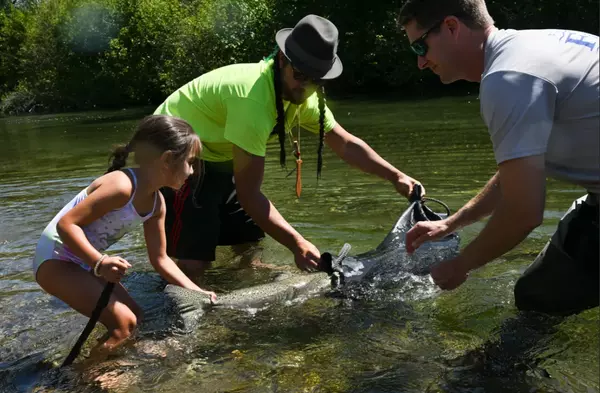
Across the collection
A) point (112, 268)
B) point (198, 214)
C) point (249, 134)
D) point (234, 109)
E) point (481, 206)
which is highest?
point (234, 109)

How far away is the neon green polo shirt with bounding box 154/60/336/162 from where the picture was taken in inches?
162

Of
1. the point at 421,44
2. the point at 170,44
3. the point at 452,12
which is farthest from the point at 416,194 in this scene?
the point at 170,44

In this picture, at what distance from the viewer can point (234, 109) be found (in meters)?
4.20

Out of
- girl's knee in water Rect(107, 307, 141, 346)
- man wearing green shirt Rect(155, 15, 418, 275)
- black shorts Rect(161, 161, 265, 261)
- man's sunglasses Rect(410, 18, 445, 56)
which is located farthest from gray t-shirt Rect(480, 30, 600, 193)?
black shorts Rect(161, 161, 265, 261)

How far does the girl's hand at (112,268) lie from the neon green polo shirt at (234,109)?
105 centimetres

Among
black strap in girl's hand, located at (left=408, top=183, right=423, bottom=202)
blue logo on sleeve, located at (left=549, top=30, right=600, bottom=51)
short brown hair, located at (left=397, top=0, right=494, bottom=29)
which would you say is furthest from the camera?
black strap in girl's hand, located at (left=408, top=183, right=423, bottom=202)

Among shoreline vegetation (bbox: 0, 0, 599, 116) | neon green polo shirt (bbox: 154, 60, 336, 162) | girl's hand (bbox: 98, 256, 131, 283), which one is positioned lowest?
shoreline vegetation (bbox: 0, 0, 599, 116)

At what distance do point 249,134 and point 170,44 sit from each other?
34.4 metres

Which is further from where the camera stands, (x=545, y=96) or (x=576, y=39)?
(x=576, y=39)

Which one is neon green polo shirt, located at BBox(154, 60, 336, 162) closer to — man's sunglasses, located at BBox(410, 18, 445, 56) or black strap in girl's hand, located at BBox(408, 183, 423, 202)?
black strap in girl's hand, located at BBox(408, 183, 423, 202)

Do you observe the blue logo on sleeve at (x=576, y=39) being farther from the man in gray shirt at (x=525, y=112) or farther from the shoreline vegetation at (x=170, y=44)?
the shoreline vegetation at (x=170, y=44)

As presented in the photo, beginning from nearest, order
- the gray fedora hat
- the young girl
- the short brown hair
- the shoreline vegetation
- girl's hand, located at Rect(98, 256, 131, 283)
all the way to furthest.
Answer: the short brown hair, girl's hand, located at Rect(98, 256, 131, 283), the young girl, the gray fedora hat, the shoreline vegetation

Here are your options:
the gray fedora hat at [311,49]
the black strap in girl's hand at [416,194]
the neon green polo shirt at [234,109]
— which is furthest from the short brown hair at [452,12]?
the black strap in girl's hand at [416,194]

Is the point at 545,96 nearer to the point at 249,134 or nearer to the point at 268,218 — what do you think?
the point at 249,134
